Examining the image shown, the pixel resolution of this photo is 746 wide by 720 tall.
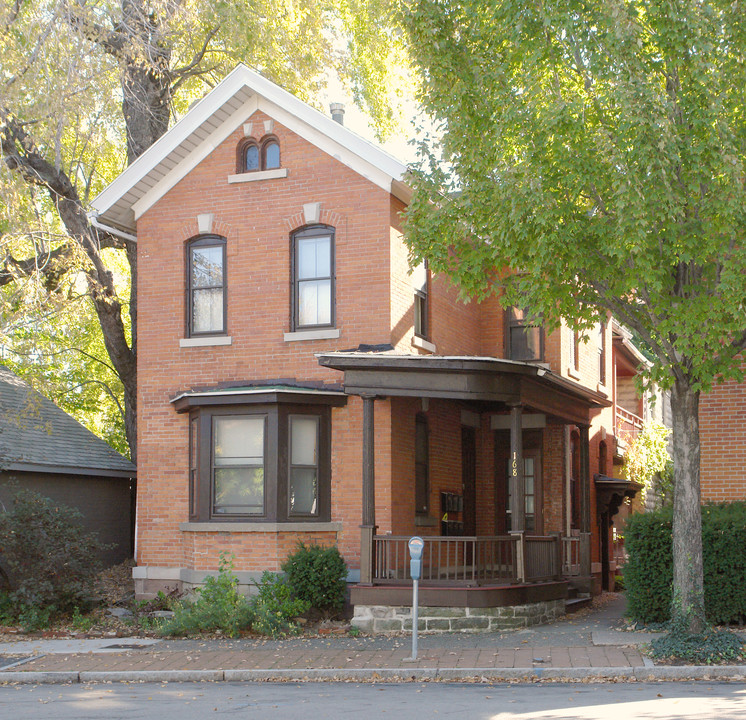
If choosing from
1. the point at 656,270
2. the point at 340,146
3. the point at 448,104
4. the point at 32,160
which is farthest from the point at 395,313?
the point at 32,160

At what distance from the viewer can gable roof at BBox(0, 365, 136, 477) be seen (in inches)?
752

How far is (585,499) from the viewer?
1912 cm

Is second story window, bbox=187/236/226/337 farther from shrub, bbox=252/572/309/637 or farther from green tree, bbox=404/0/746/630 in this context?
green tree, bbox=404/0/746/630

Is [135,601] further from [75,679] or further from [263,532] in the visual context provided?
[75,679]

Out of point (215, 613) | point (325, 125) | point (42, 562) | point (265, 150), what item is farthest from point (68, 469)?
point (325, 125)

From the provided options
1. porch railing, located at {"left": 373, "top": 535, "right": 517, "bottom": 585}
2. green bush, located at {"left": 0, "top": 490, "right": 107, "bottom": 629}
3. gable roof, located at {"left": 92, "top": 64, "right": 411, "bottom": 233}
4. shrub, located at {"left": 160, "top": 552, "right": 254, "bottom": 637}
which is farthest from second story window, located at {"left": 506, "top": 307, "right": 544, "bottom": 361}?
green bush, located at {"left": 0, "top": 490, "right": 107, "bottom": 629}

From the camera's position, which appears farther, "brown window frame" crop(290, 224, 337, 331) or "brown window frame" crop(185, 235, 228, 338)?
"brown window frame" crop(185, 235, 228, 338)

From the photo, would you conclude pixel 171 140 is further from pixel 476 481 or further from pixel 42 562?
pixel 476 481

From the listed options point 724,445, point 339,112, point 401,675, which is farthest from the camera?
point 339,112

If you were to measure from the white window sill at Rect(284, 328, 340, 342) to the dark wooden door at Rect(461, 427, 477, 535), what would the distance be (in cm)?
426

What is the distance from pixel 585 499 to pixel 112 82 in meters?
11.4

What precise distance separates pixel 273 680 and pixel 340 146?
9116 millimetres

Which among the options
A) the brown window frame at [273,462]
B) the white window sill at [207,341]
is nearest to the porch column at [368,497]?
the brown window frame at [273,462]

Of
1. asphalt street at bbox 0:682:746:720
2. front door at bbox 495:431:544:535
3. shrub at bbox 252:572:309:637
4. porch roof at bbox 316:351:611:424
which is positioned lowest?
asphalt street at bbox 0:682:746:720
